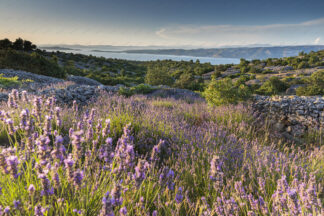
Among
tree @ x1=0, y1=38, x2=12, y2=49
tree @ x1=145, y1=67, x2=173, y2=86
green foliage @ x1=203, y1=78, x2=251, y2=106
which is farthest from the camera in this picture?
tree @ x1=0, y1=38, x2=12, y2=49

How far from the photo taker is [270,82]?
56.4 feet

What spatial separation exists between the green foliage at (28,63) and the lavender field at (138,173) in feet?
49.2

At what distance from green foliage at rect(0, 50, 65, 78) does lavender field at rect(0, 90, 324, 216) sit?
49.2 feet

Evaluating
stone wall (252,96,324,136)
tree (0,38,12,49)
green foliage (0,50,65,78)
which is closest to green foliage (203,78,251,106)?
stone wall (252,96,324,136)

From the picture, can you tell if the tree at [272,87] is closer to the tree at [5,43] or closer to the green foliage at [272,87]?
the green foliage at [272,87]

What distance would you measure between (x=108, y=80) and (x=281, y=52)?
21061 centimetres

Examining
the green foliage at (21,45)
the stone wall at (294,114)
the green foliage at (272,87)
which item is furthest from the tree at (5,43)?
the stone wall at (294,114)

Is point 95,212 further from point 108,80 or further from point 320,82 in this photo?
point 108,80

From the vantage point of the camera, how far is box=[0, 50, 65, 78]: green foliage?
15.6 metres

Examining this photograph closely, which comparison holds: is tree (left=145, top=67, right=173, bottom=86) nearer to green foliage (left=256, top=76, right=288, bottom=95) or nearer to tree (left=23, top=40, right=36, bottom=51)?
green foliage (left=256, top=76, right=288, bottom=95)

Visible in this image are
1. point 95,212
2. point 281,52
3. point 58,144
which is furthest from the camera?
point 281,52

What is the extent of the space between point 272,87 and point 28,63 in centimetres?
2055

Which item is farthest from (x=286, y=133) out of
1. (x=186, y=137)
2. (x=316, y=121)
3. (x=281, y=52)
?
(x=281, y=52)

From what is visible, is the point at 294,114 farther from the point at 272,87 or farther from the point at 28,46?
the point at 28,46
